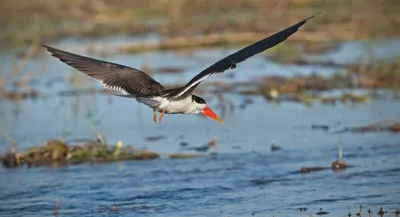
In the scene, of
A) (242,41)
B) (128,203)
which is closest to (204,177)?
(128,203)

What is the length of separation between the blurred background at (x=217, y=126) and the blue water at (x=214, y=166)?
21 millimetres

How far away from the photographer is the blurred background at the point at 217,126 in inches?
286

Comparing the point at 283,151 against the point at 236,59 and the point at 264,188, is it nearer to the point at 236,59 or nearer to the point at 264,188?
the point at 264,188

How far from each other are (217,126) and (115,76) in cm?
326

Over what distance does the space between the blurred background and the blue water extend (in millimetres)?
21

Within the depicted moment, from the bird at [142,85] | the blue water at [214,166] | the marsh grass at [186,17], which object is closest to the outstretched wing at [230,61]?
the bird at [142,85]

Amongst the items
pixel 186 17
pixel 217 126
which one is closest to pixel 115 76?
pixel 217 126

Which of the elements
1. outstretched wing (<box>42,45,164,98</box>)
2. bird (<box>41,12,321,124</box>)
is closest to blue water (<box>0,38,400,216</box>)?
bird (<box>41,12,321,124</box>)

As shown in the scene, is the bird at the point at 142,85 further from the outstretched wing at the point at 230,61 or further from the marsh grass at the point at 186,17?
the marsh grass at the point at 186,17

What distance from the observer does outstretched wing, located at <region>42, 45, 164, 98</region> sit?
705cm

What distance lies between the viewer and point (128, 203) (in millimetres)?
7230

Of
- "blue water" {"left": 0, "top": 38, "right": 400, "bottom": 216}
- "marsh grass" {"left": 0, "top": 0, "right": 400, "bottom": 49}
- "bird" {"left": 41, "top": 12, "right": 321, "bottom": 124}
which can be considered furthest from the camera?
"marsh grass" {"left": 0, "top": 0, "right": 400, "bottom": 49}

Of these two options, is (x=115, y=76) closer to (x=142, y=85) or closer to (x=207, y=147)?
(x=142, y=85)

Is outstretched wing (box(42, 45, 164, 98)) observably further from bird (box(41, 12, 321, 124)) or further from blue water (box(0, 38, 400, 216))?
blue water (box(0, 38, 400, 216))
